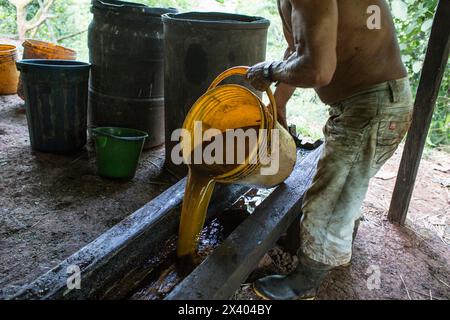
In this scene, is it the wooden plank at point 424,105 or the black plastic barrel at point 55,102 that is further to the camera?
the black plastic barrel at point 55,102

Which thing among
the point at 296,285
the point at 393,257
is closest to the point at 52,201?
the point at 296,285

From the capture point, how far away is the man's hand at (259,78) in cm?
172

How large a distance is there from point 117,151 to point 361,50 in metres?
2.16

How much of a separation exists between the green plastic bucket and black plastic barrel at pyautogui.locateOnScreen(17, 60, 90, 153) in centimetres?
53

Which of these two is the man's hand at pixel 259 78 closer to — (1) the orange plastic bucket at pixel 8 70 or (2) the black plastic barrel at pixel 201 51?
(2) the black plastic barrel at pixel 201 51

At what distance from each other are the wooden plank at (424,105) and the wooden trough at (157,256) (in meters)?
1.07

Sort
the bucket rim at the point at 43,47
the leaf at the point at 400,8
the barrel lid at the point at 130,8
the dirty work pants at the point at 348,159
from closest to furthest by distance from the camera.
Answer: the dirty work pants at the point at 348,159, the leaf at the point at 400,8, the barrel lid at the point at 130,8, the bucket rim at the point at 43,47

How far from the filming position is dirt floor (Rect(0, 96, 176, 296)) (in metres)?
2.28

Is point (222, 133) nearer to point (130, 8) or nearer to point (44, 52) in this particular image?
point (130, 8)

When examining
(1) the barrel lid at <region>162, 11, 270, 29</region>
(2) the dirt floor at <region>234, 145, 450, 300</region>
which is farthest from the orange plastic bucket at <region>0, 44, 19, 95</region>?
(2) the dirt floor at <region>234, 145, 450, 300</region>

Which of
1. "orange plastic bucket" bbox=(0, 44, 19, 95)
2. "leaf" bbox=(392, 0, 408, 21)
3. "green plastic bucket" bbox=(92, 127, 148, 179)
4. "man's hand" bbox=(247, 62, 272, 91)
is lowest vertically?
"green plastic bucket" bbox=(92, 127, 148, 179)

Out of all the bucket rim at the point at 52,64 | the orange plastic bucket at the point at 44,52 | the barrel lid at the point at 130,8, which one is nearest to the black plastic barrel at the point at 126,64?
the barrel lid at the point at 130,8

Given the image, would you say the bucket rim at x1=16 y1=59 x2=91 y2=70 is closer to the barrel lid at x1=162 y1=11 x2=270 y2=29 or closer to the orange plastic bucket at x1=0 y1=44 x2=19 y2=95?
the barrel lid at x1=162 y1=11 x2=270 y2=29
